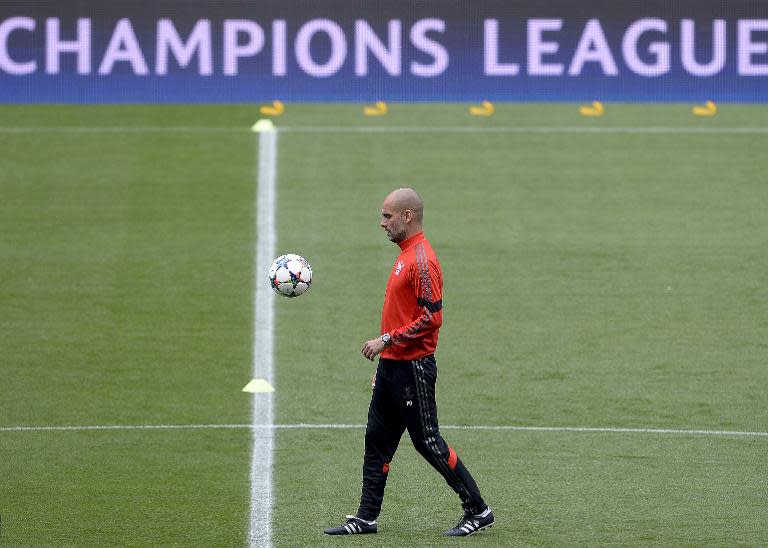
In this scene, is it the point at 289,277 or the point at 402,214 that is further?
the point at 289,277

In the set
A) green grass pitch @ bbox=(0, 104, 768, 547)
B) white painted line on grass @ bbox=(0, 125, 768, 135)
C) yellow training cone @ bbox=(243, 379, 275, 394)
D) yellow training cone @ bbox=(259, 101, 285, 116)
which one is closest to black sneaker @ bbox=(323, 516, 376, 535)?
green grass pitch @ bbox=(0, 104, 768, 547)

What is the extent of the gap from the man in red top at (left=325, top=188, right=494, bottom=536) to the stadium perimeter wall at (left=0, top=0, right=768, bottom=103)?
528 inches

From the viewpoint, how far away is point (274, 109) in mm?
23453

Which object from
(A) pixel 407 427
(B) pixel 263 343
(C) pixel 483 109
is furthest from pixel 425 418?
(C) pixel 483 109

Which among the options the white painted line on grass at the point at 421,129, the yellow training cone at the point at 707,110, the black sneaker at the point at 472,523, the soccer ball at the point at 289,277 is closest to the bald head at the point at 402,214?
the soccer ball at the point at 289,277

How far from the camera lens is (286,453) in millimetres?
12031

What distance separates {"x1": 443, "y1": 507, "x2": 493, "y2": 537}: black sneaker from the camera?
384 inches

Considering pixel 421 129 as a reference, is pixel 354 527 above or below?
below

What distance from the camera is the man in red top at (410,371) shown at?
9.49 m

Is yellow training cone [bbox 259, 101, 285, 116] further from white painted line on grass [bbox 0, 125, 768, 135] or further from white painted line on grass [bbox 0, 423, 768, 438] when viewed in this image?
white painted line on grass [bbox 0, 423, 768, 438]

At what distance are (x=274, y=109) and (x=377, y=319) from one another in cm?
781

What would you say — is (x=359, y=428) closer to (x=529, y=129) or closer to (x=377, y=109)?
(x=529, y=129)

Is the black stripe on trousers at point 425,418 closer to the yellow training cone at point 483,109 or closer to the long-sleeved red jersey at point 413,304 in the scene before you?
the long-sleeved red jersey at point 413,304

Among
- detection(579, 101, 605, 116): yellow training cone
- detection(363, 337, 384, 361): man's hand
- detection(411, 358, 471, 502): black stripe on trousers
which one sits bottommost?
detection(411, 358, 471, 502): black stripe on trousers
